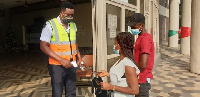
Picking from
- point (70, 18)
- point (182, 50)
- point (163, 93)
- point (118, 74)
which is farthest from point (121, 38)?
point (182, 50)

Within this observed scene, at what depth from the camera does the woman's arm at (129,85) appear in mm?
1490

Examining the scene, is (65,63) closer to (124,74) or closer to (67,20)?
(67,20)

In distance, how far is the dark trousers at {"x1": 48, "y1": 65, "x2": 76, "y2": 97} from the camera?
236 cm

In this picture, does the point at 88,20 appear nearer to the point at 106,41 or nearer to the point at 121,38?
the point at 106,41

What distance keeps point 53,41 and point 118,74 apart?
3.59 feet

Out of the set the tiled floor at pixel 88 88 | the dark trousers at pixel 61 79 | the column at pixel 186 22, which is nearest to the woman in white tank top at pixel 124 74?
the dark trousers at pixel 61 79

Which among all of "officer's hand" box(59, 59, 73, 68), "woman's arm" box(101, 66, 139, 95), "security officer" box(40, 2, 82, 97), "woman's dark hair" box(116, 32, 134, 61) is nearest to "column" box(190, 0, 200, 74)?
"security officer" box(40, 2, 82, 97)

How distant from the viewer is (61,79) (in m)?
2.40

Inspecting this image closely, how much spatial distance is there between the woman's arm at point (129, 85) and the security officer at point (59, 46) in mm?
875

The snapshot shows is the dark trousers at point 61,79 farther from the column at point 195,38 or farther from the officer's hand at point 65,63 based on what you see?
the column at point 195,38

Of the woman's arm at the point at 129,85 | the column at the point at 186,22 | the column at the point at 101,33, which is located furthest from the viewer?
the column at the point at 186,22

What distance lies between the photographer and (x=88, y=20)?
34.9 feet

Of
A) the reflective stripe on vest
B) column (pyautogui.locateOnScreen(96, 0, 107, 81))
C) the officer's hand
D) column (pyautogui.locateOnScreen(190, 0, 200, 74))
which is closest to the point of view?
the officer's hand

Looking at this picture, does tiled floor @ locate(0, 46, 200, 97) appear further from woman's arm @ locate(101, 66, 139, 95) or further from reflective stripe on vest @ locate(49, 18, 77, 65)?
woman's arm @ locate(101, 66, 139, 95)
